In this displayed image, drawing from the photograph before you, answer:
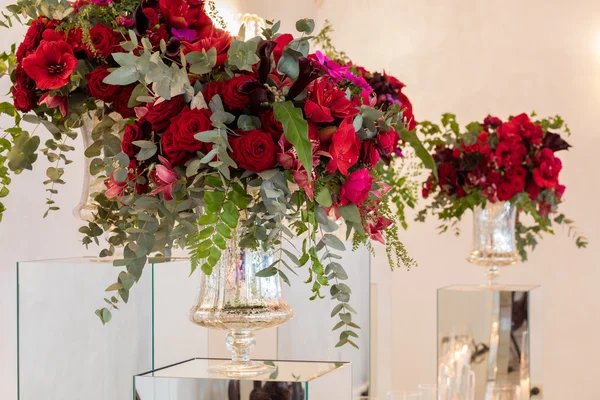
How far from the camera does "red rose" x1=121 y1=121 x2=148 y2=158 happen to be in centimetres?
115

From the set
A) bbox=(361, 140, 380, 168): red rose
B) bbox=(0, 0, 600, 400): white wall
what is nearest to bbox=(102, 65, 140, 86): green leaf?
bbox=(361, 140, 380, 168): red rose

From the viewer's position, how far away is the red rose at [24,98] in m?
1.33

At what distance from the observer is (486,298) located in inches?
107

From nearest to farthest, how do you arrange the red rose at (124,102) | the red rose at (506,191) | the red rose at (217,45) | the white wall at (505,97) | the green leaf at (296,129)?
the green leaf at (296,129)
the red rose at (217,45)
the red rose at (124,102)
the red rose at (506,191)
the white wall at (505,97)

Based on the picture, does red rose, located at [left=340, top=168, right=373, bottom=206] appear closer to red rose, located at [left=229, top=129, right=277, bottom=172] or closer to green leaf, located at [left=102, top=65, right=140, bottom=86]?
red rose, located at [left=229, top=129, right=277, bottom=172]

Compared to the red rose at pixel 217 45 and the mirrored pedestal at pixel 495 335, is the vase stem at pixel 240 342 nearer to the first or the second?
the red rose at pixel 217 45

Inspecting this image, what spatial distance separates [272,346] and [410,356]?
1.55m

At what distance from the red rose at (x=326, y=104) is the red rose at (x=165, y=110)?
0.17 m

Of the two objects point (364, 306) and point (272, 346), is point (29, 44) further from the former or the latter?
point (272, 346)

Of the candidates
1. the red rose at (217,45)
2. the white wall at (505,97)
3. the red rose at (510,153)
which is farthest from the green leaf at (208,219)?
the white wall at (505,97)

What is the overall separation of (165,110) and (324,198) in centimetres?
24

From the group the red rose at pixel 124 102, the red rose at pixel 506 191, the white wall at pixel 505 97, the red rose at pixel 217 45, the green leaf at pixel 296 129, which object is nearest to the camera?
the green leaf at pixel 296 129

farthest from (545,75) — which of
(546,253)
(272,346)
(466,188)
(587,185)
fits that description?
(272,346)

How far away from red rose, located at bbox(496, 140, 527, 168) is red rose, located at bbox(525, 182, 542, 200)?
0.09 m
